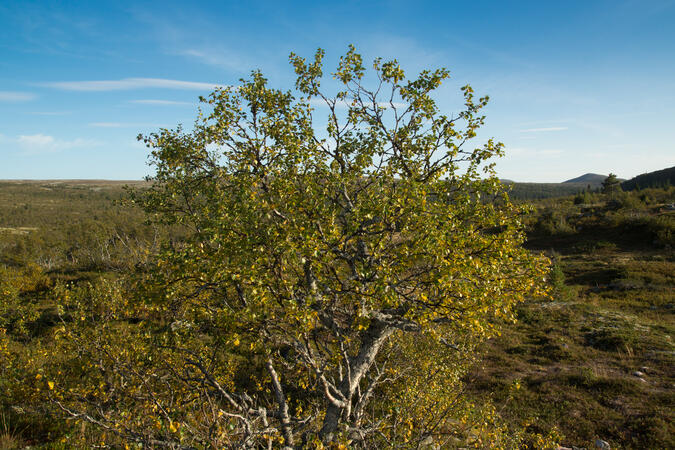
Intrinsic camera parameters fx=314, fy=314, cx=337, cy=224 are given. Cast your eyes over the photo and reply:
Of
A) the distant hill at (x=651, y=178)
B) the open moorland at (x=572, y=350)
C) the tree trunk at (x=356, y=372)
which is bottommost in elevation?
the open moorland at (x=572, y=350)

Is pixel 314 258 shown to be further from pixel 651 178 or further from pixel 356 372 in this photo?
pixel 651 178

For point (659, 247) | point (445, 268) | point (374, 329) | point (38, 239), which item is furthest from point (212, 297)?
point (38, 239)

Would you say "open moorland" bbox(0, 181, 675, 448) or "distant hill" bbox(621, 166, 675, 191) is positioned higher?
"distant hill" bbox(621, 166, 675, 191)

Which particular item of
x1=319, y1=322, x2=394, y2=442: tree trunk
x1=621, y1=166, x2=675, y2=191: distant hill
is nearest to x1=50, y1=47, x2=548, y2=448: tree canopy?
x1=319, y1=322, x2=394, y2=442: tree trunk

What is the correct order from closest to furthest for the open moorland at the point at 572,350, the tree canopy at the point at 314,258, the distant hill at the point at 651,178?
the tree canopy at the point at 314,258, the open moorland at the point at 572,350, the distant hill at the point at 651,178

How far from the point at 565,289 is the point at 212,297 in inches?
1454

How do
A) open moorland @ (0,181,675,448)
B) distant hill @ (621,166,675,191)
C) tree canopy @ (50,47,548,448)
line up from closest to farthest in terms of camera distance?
tree canopy @ (50,47,548,448) → open moorland @ (0,181,675,448) → distant hill @ (621,166,675,191)

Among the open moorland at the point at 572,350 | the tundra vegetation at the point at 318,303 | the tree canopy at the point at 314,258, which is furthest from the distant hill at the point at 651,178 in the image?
the tree canopy at the point at 314,258

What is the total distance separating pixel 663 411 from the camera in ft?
47.3

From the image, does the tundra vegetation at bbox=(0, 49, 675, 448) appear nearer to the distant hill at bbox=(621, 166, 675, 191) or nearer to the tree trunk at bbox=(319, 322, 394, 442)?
the tree trunk at bbox=(319, 322, 394, 442)

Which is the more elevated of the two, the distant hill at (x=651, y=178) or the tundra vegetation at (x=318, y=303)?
the distant hill at (x=651, y=178)

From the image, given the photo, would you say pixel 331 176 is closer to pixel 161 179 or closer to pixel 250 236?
pixel 250 236

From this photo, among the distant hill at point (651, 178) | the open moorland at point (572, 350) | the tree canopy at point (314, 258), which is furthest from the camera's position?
the distant hill at point (651, 178)

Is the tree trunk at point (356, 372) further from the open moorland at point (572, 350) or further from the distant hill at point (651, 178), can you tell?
the distant hill at point (651, 178)
